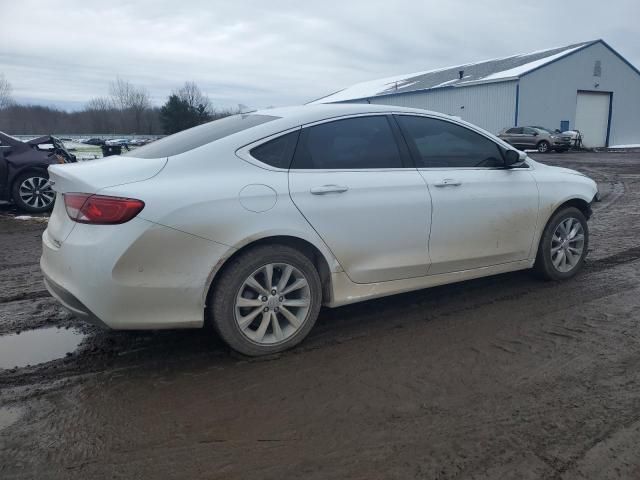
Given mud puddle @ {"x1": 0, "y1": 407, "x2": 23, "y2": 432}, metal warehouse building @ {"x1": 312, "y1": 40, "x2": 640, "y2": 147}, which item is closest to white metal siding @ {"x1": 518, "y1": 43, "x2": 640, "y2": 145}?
metal warehouse building @ {"x1": 312, "y1": 40, "x2": 640, "y2": 147}

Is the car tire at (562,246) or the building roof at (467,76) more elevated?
the building roof at (467,76)

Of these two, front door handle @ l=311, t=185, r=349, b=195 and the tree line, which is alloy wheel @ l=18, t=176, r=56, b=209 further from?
the tree line

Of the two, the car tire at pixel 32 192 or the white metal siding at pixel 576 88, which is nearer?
the car tire at pixel 32 192

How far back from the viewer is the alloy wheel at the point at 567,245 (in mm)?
5012

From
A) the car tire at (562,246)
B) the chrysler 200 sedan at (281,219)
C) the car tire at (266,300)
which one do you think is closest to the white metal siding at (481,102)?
the car tire at (562,246)

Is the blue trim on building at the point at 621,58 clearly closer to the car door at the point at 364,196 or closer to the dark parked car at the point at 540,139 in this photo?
the dark parked car at the point at 540,139

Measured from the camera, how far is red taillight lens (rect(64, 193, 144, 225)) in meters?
3.05

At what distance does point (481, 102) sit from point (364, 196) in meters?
36.2

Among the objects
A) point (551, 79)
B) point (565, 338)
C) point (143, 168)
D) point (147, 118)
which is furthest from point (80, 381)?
point (147, 118)

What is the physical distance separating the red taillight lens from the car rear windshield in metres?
0.58

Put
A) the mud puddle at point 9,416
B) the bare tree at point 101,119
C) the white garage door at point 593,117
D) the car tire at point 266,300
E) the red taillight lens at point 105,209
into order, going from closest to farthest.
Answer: the mud puddle at point 9,416, the red taillight lens at point 105,209, the car tire at point 266,300, the white garage door at point 593,117, the bare tree at point 101,119

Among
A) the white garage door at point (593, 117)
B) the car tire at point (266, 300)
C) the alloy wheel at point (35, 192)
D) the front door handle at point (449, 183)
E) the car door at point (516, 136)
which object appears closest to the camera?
the car tire at point (266, 300)

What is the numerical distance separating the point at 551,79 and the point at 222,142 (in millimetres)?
36712

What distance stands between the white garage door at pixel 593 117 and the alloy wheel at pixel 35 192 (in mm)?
36572
